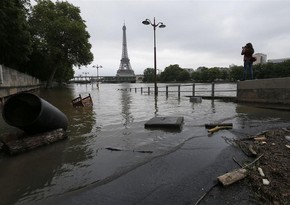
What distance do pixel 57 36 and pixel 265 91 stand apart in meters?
38.4

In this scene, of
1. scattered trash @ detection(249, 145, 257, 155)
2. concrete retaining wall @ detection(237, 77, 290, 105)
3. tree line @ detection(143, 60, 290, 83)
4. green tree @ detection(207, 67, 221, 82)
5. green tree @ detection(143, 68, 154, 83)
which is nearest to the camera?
scattered trash @ detection(249, 145, 257, 155)

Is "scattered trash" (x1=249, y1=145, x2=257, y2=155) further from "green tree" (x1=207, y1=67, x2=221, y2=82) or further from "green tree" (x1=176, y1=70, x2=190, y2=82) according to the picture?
"green tree" (x1=176, y1=70, x2=190, y2=82)

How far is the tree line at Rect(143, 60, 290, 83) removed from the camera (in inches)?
2840

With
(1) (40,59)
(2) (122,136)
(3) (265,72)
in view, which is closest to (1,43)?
(2) (122,136)

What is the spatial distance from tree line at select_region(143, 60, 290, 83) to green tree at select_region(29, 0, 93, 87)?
33.0m

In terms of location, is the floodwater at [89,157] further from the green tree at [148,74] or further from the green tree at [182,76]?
the green tree at [148,74]

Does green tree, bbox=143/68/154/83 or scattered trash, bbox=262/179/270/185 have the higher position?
green tree, bbox=143/68/154/83

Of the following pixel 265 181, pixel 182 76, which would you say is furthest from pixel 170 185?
pixel 182 76

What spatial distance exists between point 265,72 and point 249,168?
76349mm

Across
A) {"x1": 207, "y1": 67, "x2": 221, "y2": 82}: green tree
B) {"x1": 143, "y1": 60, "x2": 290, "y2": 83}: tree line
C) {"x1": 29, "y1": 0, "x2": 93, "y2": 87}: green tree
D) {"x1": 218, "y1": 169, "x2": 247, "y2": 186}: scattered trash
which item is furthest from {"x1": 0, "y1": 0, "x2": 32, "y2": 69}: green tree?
{"x1": 207, "y1": 67, "x2": 221, "y2": 82}: green tree

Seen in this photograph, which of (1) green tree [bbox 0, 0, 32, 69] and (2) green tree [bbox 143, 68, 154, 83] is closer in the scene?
(1) green tree [bbox 0, 0, 32, 69]

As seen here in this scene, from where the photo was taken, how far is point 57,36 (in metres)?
43.4

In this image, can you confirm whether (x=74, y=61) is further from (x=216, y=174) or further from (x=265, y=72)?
(x=265, y=72)

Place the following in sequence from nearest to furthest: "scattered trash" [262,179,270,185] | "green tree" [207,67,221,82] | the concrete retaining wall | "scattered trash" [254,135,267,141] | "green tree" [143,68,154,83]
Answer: "scattered trash" [262,179,270,185], "scattered trash" [254,135,267,141], the concrete retaining wall, "green tree" [207,67,221,82], "green tree" [143,68,154,83]
